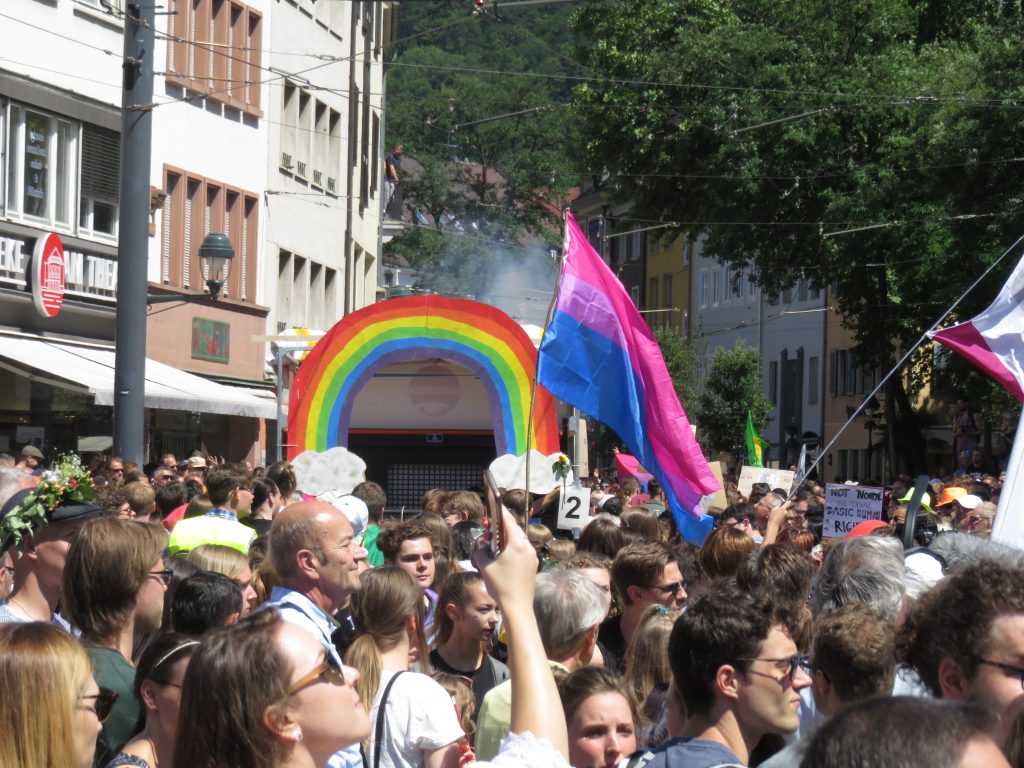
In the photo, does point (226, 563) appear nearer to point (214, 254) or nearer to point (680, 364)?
point (214, 254)

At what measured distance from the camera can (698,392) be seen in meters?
62.9

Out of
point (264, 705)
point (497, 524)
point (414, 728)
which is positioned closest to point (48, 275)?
point (414, 728)

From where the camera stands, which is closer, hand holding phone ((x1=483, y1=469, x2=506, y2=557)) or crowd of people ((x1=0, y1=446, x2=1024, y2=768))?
crowd of people ((x1=0, y1=446, x2=1024, y2=768))

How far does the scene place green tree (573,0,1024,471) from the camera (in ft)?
99.9

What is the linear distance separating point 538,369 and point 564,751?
306 inches

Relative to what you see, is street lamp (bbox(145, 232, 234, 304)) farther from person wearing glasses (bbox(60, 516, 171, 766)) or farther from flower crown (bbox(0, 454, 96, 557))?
person wearing glasses (bbox(60, 516, 171, 766))

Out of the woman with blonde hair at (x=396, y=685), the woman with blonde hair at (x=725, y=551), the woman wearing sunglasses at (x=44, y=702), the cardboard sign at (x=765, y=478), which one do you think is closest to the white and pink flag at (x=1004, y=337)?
the woman with blonde hair at (x=725, y=551)

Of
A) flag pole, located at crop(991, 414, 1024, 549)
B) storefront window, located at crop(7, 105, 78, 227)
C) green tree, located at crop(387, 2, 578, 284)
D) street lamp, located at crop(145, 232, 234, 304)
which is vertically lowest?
flag pole, located at crop(991, 414, 1024, 549)

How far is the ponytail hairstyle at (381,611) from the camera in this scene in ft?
17.7

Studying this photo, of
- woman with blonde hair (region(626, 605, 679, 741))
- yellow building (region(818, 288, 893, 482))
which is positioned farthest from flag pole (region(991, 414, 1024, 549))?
yellow building (region(818, 288, 893, 482))

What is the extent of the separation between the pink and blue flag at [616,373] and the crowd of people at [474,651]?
108 inches

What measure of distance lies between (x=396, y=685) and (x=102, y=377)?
1770cm

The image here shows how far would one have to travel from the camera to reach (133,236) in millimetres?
14539

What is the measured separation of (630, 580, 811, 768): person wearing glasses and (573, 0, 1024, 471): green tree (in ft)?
78.6
